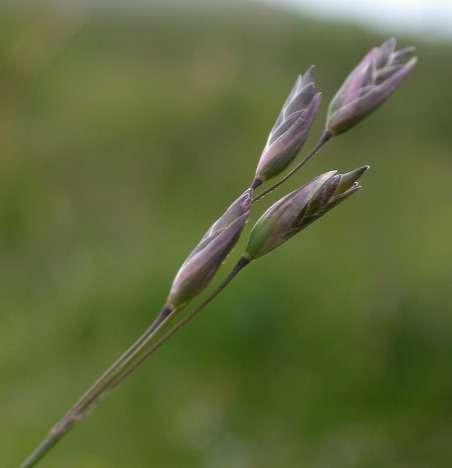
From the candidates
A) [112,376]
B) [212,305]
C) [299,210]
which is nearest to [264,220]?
[299,210]

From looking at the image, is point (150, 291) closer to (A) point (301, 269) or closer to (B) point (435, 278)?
(A) point (301, 269)

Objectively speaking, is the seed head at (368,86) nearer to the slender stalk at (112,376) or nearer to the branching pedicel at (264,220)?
the branching pedicel at (264,220)

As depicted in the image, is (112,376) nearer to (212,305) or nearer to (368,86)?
(368,86)

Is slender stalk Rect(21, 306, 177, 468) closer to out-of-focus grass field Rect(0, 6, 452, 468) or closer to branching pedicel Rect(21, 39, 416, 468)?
branching pedicel Rect(21, 39, 416, 468)

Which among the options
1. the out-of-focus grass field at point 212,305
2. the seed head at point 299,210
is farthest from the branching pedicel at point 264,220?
the out-of-focus grass field at point 212,305

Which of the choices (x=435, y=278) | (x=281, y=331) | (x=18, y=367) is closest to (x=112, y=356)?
(x=18, y=367)
